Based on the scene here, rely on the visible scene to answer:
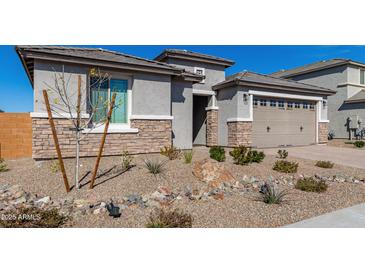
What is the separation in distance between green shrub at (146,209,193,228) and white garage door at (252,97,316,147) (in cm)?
990

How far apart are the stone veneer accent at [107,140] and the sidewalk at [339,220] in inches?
255

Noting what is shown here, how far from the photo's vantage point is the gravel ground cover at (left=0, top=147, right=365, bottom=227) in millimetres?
3730

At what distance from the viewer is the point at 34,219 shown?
3.54m

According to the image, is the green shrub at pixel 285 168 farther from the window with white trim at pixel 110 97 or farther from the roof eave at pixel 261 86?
the roof eave at pixel 261 86

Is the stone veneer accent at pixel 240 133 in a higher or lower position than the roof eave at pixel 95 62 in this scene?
lower

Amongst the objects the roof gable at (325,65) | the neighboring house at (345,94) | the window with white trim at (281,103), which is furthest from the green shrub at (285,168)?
the roof gable at (325,65)

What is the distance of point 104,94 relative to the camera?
8570mm

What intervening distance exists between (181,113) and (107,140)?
399 centimetres

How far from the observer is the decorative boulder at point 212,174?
5.54m

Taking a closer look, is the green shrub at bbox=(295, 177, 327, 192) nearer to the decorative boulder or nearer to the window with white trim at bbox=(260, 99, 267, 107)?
the decorative boulder

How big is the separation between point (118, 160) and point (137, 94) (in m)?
2.81

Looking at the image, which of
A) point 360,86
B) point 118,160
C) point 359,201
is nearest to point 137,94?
point 118,160

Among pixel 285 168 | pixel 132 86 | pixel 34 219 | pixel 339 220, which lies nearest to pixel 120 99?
pixel 132 86

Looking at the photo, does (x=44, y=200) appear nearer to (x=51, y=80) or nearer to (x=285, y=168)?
(x=51, y=80)
